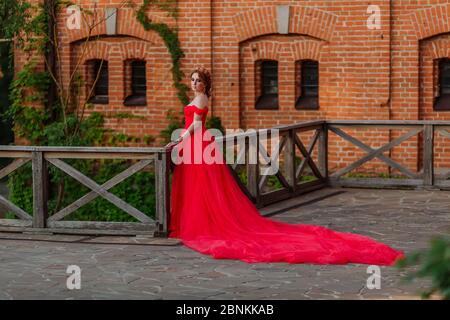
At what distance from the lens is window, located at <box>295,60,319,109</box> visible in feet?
61.3

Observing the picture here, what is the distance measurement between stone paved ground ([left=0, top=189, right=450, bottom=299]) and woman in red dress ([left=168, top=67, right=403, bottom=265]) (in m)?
0.33

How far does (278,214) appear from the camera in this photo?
527 inches

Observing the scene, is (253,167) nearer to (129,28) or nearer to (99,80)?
(129,28)

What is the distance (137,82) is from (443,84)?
210 inches

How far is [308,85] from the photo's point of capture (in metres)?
18.8

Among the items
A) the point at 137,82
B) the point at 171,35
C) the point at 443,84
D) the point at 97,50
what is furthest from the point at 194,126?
the point at 97,50

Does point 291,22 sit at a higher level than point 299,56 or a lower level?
higher

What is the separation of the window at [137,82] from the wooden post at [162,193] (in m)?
8.36

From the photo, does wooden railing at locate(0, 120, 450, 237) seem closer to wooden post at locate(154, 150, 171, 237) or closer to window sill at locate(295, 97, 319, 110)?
wooden post at locate(154, 150, 171, 237)

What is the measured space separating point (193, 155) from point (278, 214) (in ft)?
6.30

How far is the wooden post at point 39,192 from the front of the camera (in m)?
11.9

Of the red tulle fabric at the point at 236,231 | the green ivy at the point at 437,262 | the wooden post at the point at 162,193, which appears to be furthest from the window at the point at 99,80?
the green ivy at the point at 437,262

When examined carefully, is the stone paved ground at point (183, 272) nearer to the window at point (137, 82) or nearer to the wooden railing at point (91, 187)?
the wooden railing at point (91, 187)
